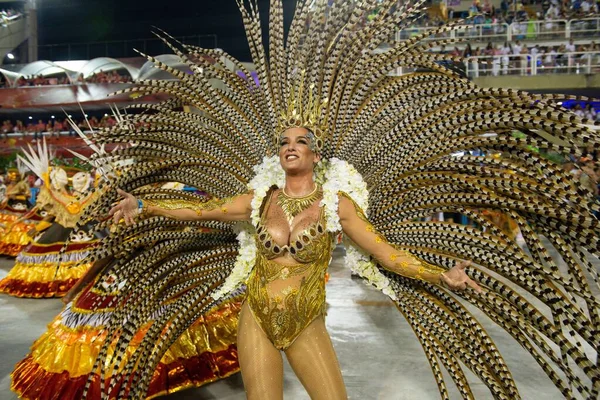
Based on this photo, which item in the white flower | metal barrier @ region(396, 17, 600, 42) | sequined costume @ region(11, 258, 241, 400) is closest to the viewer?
the white flower

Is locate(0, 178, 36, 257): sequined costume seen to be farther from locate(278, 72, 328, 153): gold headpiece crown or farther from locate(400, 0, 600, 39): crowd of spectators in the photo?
locate(400, 0, 600, 39): crowd of spectators

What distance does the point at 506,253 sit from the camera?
101 inches

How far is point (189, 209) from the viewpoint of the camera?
9.66 feet

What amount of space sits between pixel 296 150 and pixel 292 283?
2.20ft

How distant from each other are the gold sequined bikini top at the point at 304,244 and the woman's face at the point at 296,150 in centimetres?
26

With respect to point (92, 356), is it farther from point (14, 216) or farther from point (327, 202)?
point (14, 216)

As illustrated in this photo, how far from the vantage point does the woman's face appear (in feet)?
8.64

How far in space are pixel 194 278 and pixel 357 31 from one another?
1.79m

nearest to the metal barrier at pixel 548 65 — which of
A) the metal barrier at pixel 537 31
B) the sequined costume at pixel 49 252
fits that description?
the metal barrier at pixel 537 31

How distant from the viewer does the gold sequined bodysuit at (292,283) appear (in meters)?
2.57

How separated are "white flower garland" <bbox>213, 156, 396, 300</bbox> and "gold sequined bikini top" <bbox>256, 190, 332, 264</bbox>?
7 cm

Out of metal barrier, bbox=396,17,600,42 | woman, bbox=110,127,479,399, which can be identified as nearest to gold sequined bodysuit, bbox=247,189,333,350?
woman, bbox=110,127,479,399

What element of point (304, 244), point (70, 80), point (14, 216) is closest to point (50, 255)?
point (14, 216)

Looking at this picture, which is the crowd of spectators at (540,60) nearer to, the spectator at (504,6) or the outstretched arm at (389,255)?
the spectator at (504,6)
